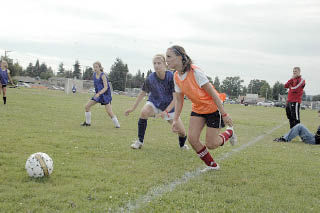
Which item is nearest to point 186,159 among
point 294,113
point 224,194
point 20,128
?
point 224,194

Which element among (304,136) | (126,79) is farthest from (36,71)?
(304,136)

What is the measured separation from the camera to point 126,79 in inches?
4168

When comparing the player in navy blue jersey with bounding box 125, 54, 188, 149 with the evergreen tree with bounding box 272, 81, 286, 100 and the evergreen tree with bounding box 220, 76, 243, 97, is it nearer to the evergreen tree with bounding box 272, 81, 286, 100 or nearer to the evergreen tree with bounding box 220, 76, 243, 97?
the evergreen tree with bounding box 272, 81, 286, 100

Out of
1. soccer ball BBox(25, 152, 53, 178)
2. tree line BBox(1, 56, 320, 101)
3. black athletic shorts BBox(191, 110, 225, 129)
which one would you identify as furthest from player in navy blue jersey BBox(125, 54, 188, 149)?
tree line BBox(1, 56, 320, 101)

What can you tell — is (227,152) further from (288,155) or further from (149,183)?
(149,183)

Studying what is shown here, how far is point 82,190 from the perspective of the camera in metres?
3.78

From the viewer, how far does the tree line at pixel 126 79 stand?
103875 millimetres

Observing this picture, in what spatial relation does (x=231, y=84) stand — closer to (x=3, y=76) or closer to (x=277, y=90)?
(x=277, y=90)

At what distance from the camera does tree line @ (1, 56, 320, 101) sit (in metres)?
104

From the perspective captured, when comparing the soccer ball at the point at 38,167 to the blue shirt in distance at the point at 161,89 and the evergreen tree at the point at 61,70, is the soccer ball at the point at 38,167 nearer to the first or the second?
the blue shirt in distance at the point at 161,89

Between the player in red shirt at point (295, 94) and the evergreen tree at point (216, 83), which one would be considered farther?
the evergreen tree at point (216, 83)

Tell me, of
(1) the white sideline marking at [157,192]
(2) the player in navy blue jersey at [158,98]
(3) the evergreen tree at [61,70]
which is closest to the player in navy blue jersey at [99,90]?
(2) the player in navy blue jersey at [158,98]

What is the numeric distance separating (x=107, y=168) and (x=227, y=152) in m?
3.19

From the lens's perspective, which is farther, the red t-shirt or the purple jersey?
the purple jersey
